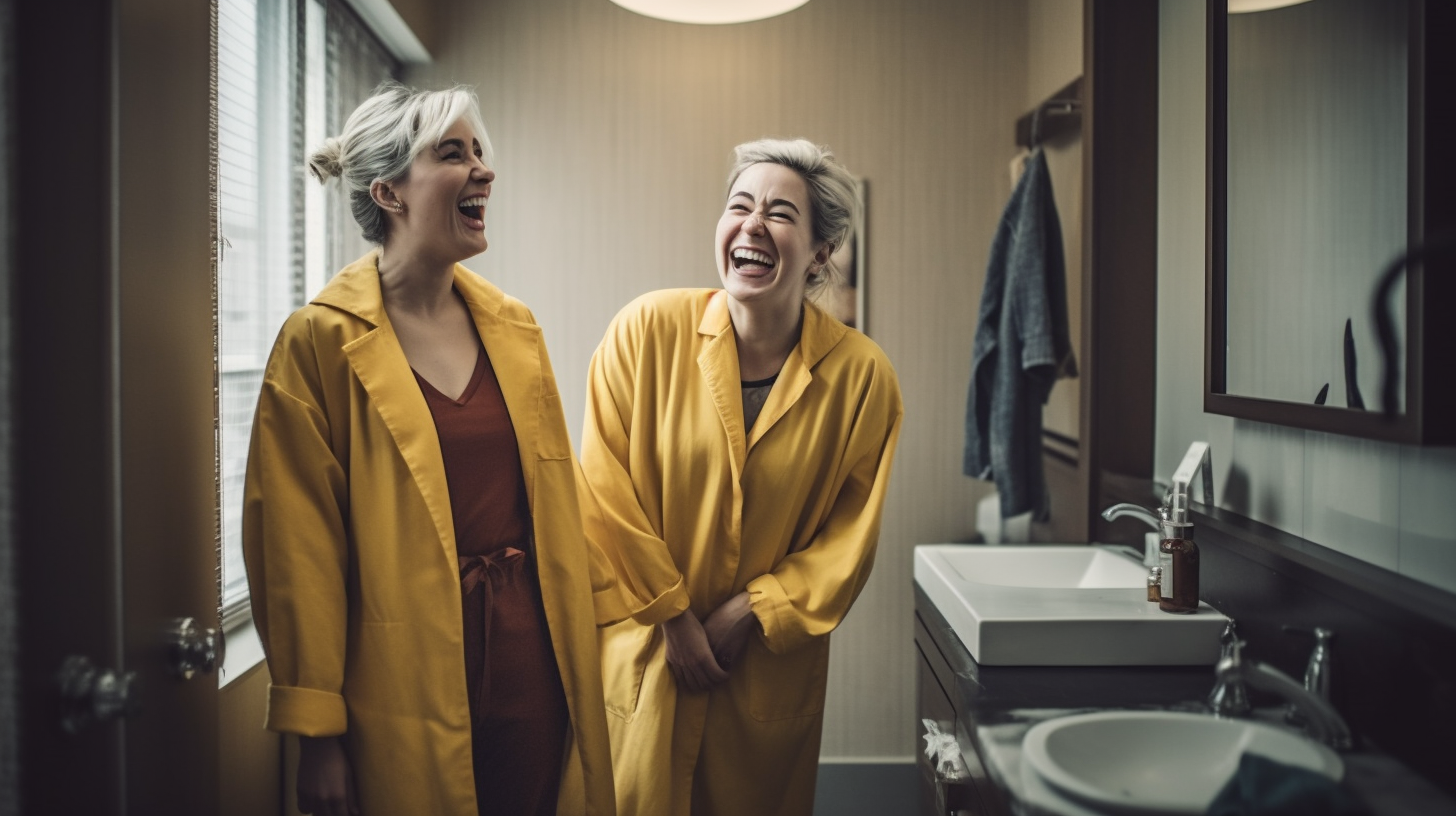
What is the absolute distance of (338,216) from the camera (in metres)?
2.37

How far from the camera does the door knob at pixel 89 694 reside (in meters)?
0.92

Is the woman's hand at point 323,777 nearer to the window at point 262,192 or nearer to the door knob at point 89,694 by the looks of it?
the door knob at point 89,694

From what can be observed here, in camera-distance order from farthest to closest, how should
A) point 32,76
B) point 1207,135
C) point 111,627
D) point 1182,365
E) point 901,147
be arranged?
point 901,147 < point 1182,365 < point 1207,135 < point 111,627 < point 32,76

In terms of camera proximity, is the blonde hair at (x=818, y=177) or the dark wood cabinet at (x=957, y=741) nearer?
the dark wood cabinet at (x=957, y=741)

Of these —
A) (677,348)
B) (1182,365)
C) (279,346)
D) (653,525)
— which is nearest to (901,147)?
(1182,365)

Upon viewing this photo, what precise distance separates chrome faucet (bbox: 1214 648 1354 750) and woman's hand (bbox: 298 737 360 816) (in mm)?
1105

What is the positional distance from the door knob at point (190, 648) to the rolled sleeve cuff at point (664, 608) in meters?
0.61

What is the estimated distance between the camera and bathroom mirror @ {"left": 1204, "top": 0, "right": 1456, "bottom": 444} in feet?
3.52

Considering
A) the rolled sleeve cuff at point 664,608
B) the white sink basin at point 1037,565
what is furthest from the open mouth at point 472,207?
the white sink basin at point 1037,565

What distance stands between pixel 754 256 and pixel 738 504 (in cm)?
42

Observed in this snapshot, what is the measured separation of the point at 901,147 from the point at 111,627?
2363 mm

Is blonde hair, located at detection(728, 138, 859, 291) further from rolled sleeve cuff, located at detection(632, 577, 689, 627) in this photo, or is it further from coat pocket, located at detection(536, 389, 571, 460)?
rolled sleeve cuff, located at detection(632, 577, 689, 627)

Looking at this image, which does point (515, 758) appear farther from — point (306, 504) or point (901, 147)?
point (901, 147)

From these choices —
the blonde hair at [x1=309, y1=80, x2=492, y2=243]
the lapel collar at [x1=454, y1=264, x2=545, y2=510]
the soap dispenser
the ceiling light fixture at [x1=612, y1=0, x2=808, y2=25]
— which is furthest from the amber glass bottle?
the blonde hair at [x1=309, y1=80, x2=492, y2=243]
